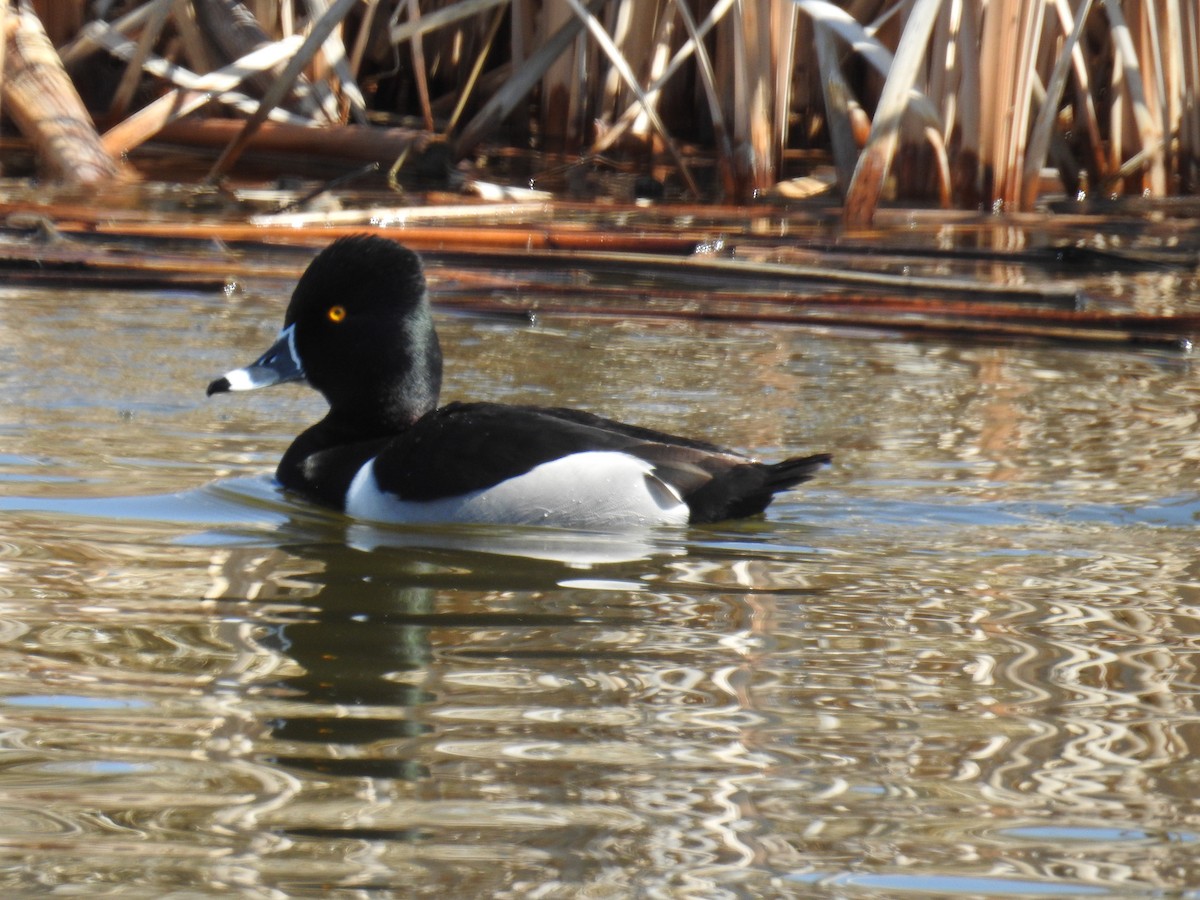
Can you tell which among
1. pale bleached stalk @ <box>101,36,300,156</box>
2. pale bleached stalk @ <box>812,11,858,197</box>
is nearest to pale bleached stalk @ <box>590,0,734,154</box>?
pale bleached stalk @ <box>812,11,858,197</box>

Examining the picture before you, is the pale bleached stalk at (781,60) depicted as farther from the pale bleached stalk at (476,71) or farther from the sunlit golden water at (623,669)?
the sunlit golden water at (623,669)

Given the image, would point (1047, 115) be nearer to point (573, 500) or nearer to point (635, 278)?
point (635, 278)

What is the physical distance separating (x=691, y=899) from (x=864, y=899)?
0.20 meters

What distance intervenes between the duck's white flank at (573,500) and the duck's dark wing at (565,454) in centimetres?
2

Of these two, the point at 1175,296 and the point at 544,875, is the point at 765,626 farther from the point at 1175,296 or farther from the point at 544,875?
the point at 1175,296

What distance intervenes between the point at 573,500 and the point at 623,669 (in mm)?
1262

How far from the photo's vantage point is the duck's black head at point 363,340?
4910 mm

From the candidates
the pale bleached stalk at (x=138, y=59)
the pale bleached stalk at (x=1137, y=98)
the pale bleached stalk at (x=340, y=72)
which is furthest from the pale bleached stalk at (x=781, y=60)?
the pale bleached stalk at (x=138, y=59)

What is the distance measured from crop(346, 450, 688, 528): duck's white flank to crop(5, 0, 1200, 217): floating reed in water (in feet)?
11.5

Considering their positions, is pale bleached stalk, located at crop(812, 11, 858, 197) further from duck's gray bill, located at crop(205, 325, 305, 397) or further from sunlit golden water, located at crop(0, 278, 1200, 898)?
duck's gray bill, located at crop(205, 325, 305, 397)

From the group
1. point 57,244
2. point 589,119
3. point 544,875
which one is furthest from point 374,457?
point 589,119

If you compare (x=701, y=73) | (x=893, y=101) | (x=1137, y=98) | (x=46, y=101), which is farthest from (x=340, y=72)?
(x=1137, y=98)

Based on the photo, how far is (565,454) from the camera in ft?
14.3

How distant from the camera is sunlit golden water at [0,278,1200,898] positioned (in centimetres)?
238
